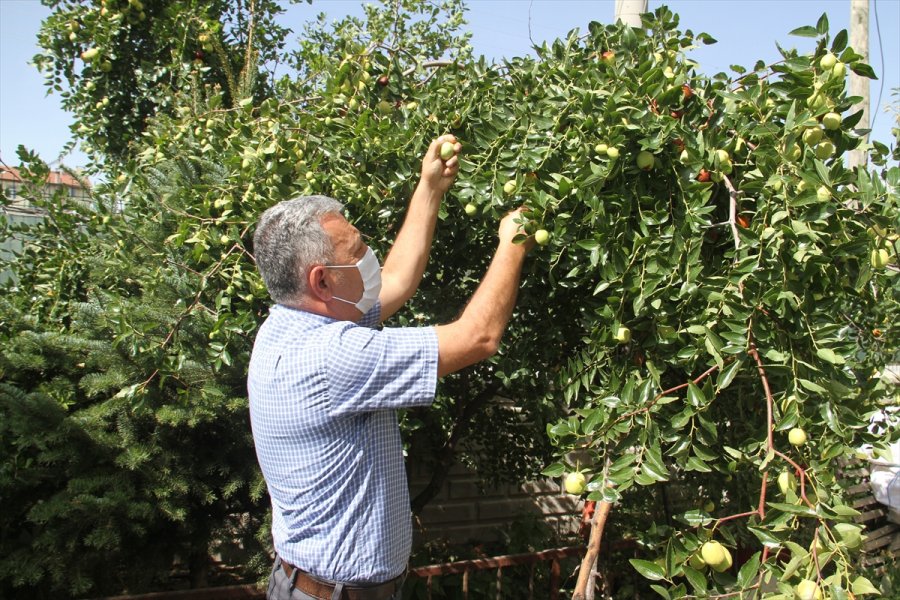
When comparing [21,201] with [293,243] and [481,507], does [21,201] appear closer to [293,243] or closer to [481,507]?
[293,243]

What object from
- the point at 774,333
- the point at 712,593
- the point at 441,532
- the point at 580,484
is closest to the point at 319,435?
the point at 580,484

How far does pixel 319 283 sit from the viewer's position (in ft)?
5.94

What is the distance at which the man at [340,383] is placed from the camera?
5.58 ft

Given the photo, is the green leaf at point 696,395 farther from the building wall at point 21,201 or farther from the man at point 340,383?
the building wall at point 21,201

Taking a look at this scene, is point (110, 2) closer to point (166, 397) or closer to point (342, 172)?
point (166, 397)

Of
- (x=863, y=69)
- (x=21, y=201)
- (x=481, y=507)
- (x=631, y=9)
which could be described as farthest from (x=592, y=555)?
(x=21, y=201)

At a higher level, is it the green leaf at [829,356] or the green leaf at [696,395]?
the green leaf at [829,356]

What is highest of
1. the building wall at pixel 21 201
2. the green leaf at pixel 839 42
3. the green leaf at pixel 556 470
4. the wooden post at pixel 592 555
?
the building wall at pixel 21 201

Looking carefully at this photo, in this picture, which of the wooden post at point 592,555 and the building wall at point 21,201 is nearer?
the wooden post at point 592,555

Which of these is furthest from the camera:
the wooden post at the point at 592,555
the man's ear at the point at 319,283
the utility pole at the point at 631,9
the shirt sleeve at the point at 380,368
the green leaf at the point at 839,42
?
A: the utility pole at the point at 631,9

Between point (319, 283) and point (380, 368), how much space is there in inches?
11.5

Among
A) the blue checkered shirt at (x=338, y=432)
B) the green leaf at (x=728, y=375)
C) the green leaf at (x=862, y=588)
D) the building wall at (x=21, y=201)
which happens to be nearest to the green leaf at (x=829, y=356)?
the green leaf at (x=728, y=375)

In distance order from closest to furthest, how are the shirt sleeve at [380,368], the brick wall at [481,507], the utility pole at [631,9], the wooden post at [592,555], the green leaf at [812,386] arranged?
the green leaf at [812,386] → the shirt sleeve at [380,368] → the wooden post at [592,555] → the utility pole at [631,9] → the brick wall at [481,507]

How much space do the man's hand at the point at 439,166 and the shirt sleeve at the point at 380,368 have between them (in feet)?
1.52
